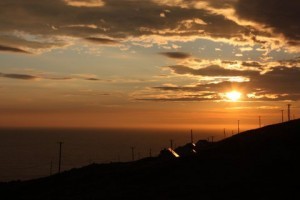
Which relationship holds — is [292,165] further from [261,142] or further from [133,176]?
[133,176]

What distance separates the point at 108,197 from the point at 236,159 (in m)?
19.0

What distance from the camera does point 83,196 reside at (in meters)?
45.2

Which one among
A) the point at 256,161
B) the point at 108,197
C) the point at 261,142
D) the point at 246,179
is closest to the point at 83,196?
the point at 108,197

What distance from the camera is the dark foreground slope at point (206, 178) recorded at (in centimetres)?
4206

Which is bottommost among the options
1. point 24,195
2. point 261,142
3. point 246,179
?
point 24,195

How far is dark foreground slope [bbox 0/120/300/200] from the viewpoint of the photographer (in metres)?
42.1

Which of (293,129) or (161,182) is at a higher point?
(293,129)

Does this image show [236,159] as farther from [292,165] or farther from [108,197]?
[108,197]

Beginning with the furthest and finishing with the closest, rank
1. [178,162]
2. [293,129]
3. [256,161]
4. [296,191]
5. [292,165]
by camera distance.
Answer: [293,129]
[178,162]
[256,161]
[292,165]
[296,191]

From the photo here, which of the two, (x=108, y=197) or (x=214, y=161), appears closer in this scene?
(x=108, y=197)

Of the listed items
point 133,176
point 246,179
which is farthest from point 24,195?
point 246,179

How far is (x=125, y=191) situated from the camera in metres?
45.5

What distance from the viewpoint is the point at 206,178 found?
4681cm

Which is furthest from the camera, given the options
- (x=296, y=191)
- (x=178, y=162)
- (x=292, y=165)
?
(x=178, y=162)
